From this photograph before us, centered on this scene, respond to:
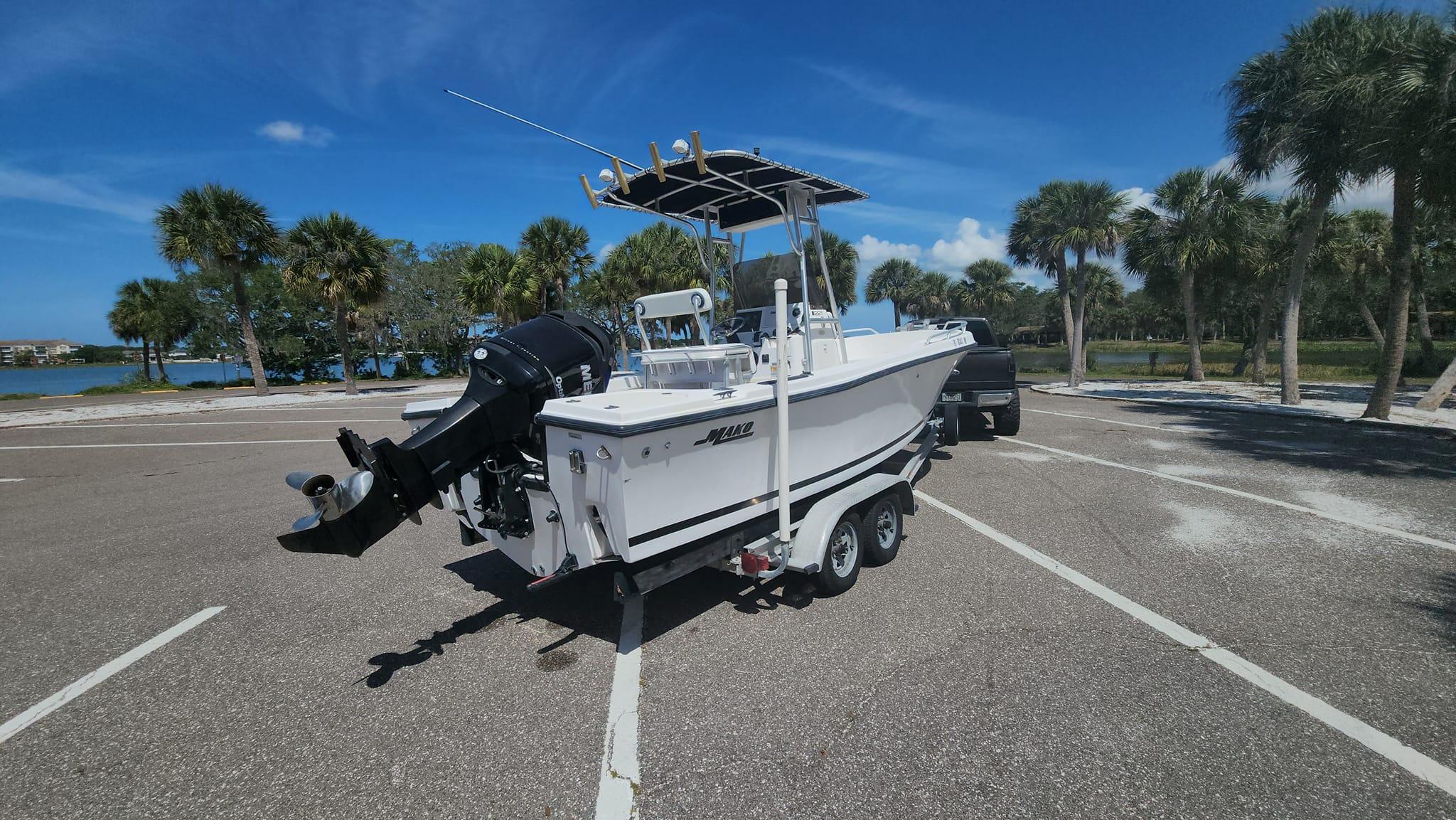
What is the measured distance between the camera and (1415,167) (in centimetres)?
841

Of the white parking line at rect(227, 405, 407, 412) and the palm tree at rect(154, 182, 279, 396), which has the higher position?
the palm tree at rect(154, 182, 279, 396)

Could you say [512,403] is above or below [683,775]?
above

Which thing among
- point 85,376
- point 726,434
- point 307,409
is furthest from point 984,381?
point 85,376

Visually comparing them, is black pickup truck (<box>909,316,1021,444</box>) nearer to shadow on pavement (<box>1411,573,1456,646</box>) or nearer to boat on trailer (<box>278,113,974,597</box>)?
boat on trailer (<box>278,113,974,597</box>)

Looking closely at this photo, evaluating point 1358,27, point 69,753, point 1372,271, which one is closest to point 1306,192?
point 1358,27

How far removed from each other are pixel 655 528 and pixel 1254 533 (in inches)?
198

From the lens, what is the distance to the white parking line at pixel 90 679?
2693 millimetres

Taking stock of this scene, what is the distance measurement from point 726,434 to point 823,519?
994mm

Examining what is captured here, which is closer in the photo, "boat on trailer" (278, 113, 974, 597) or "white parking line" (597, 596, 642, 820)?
"white parking line" (597, 596, 642, 820)

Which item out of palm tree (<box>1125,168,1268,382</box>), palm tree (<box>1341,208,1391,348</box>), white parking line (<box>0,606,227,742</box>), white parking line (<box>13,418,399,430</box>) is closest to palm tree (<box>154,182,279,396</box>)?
white parking line (<box>13,418,399,430</box>)

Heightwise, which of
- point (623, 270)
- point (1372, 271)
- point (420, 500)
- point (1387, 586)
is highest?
point (623, 270)

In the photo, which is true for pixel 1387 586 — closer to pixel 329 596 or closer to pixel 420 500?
pixel 420 500

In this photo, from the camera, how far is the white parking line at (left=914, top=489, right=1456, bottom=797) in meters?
2.18

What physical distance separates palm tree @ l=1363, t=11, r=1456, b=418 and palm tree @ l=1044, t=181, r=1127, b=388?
922 centimetres
